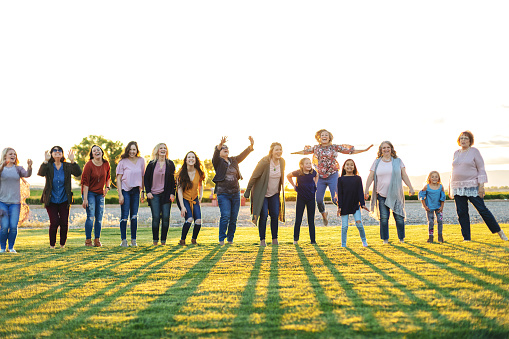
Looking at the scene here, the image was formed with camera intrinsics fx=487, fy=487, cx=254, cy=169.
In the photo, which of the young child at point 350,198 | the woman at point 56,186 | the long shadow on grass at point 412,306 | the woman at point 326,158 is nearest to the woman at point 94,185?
the woman at point 56,186

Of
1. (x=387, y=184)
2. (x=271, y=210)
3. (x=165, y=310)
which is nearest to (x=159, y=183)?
(x=271, y=210)

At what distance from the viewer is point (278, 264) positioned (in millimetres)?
6277

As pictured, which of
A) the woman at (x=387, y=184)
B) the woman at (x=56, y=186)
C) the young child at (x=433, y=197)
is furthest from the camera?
the young child at (x=433, y=197)

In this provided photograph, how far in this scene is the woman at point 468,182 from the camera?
8680mm

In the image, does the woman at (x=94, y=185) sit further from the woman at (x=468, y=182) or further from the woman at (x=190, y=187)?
the woman at (x=468, y=182)

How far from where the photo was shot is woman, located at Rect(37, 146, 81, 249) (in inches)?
340

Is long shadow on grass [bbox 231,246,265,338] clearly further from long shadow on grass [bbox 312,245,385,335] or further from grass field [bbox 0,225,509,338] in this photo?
long shadow on grass [bbox 312,245,385,335]

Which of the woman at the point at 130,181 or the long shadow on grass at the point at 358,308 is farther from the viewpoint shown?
the woman at the point at 130,181

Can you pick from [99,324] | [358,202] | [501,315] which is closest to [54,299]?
[99,324]

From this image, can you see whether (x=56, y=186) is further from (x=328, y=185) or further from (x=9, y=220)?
(x=328, y=185)

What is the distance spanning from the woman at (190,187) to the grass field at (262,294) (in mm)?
1641

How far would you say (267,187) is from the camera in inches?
344

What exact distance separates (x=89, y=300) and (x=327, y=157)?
600 cm

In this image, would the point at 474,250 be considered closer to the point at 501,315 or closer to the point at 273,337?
the point at 501,315
